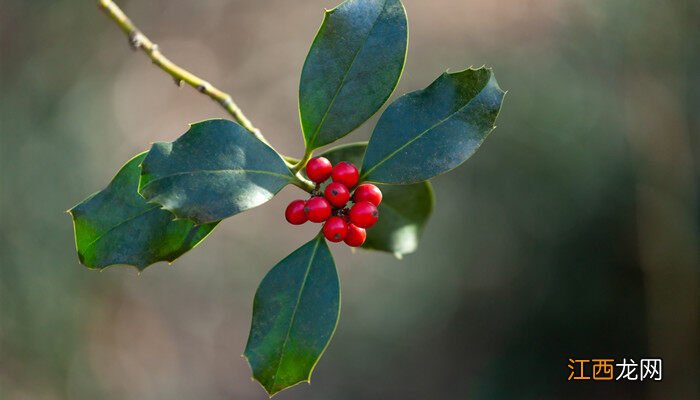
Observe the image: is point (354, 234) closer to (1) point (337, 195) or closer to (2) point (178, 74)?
(1) point (337, 195)

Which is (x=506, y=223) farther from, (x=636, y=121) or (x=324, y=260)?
(x=324, y=260)

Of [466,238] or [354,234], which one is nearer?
[354,234]

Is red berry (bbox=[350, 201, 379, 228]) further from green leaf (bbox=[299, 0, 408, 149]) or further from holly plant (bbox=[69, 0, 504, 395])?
green leaf (bbox=[299, 0, 408, 149])

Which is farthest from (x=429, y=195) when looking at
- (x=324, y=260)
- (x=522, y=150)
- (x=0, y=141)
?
(x=0, y=141)

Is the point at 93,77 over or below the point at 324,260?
over

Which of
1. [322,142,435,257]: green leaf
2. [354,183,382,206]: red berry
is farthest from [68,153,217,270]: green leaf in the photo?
[322,142,435,257]: green leaf

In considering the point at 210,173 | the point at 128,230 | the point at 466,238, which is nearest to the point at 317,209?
the point at 210,173

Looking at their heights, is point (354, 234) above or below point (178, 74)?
below

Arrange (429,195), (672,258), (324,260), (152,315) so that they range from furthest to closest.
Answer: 1. (152,315)
2. (672,258)
3. (429,195)
4. (324,260)

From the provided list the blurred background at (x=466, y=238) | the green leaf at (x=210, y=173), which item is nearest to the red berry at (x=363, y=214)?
the green leaf at (x=210, y=173)
